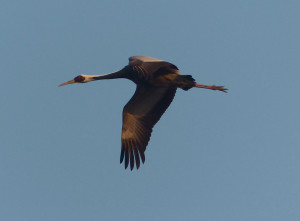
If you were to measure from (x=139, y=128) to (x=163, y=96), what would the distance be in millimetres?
1072

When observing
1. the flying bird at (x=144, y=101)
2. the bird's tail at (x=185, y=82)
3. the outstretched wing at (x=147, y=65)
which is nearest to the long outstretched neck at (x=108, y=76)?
the flying bird at (x=144, y=101)

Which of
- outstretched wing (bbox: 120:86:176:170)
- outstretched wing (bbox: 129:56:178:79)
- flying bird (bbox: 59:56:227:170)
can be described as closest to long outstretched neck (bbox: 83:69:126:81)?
flying bird (bbox: 59:56:227:170)

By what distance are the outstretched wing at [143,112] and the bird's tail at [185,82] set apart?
75 centimetres

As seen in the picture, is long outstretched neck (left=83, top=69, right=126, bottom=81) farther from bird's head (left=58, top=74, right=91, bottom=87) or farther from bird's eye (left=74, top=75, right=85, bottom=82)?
bird's eye (left=74, top=75, right=85, bottom=82)

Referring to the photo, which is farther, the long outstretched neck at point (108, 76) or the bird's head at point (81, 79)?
the bird's head at point (81, 79)

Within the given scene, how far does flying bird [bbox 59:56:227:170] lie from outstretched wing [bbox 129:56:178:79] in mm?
31

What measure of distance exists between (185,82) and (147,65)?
5.68 ft

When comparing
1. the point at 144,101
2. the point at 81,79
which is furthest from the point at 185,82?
the point at 81,79

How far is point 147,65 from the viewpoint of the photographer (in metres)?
13.5

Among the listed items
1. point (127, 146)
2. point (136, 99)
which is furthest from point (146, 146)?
point (136, 99)

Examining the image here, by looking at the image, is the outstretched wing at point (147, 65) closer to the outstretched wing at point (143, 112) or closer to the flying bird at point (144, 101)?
the flying bird at point (144, 101)

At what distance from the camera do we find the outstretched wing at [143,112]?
15.6 m

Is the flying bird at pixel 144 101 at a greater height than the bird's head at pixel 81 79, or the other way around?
the bird's head at pixel 81 79

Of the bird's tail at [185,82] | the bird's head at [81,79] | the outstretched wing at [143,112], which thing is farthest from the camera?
the bird's head at [81,79]
